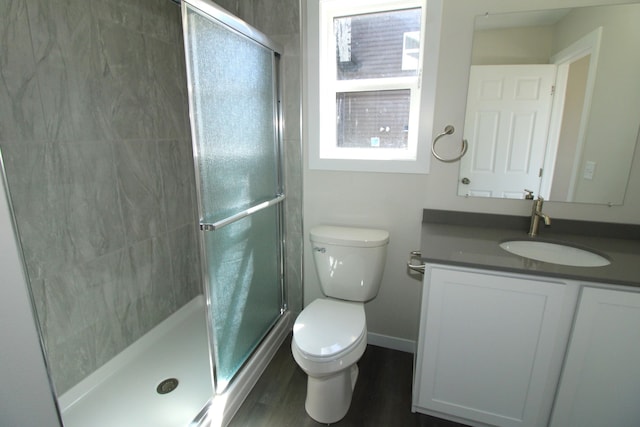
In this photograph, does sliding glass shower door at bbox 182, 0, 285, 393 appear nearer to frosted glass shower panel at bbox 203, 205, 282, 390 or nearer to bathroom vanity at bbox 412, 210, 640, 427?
frosted glass shower panel at bbox 203, 205, 282, 390

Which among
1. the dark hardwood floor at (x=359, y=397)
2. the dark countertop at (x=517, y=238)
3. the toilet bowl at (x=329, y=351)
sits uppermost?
the dark countertop at (x=517, y=238)

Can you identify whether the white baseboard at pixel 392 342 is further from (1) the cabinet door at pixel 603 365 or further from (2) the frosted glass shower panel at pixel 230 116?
(2) the frosted glass shower panel at pixel 230 116

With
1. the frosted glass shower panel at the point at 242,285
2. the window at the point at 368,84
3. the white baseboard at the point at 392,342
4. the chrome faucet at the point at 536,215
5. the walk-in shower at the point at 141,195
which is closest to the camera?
the walk-in shower at the point at 141,195

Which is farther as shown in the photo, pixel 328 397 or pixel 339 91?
pixel 339 91

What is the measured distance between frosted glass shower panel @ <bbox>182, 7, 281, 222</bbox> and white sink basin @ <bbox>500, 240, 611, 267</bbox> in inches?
51.5

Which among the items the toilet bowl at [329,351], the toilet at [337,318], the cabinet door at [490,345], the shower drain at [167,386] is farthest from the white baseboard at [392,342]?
the shower drain at [167,386]

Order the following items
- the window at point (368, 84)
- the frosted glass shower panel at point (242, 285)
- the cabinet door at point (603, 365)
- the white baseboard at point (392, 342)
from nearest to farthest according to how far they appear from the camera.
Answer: the cabinet door at point (603, 365) → the frosted glass shower panel at point (242, 285) → the window at point (368, 84) → the white baseboard at point (392, 342)

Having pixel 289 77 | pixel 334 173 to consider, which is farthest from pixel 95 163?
pixel 334 173

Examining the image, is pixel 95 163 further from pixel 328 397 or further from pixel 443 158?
pixel 443 158

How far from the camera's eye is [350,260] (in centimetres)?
176

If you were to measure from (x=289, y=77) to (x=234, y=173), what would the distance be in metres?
0.77

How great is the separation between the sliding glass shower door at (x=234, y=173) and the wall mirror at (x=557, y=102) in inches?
43.8

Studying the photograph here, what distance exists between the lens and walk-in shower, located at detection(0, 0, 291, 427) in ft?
4.47

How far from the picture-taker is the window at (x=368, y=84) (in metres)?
1.82
